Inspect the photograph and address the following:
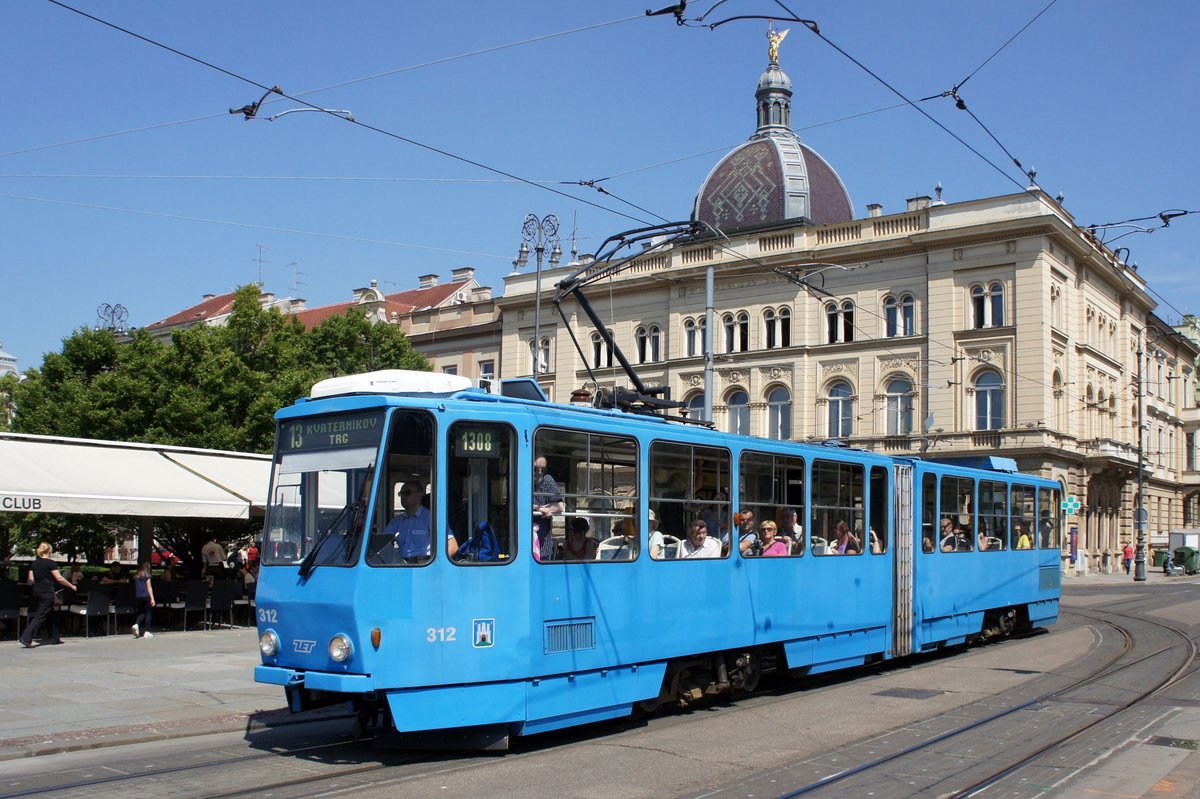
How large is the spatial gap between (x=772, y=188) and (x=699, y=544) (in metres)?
51.2

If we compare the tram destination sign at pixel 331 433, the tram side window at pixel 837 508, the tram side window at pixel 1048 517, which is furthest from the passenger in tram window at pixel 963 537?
the tram destination sign at pixel 331 433

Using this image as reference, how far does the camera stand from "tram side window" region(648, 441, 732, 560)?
11.8m

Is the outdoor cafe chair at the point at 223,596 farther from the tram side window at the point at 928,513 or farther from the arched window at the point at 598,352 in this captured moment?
the arched window at the point at 598,352

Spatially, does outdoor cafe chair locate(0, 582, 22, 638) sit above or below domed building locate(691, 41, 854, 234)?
below

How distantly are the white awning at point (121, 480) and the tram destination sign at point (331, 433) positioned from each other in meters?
9.61

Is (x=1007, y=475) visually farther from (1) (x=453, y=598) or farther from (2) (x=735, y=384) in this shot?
(2) (x=735, y=384)

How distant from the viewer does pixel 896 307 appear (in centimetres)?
5388

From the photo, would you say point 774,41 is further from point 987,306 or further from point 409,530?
point 409,530

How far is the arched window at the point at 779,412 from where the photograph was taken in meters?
56.8

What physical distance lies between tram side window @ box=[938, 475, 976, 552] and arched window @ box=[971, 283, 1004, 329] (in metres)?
34.1

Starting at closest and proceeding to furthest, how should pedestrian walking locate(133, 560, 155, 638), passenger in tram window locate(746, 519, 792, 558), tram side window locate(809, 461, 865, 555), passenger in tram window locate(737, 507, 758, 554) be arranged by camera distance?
passenger in tram window locate(737, 507, 758, 554) → passenger in tram window locate(746, 519, 792, 558) → tram side window locate(809, 461, 865, 555) → pedestrian walking locate(133, 560, 155, 638)

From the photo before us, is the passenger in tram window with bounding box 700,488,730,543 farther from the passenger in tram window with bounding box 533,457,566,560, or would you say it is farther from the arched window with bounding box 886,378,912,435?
the arched window with bounding box 886,378,912,435

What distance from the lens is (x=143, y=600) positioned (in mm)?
20562

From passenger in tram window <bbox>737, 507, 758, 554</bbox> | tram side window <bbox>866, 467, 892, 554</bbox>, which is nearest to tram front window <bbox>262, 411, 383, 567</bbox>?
passenger in tram window <bbox>737, 507, 758, 554</bbox>
